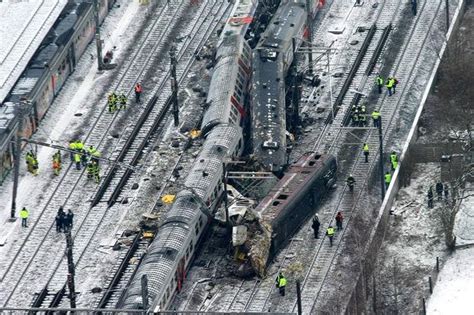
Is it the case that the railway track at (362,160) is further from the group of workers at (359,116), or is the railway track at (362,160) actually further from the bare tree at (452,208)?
the bare tree at (452,208)

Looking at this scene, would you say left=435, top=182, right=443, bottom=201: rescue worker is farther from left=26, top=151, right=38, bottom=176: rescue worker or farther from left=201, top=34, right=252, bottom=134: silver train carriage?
left=26, top=151, right=38, bottom=176: rescue worker

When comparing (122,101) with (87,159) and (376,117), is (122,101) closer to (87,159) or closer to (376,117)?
(87,159)

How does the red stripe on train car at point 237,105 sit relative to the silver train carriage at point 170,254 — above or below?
above

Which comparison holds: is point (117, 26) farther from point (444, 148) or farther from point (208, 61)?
point (444, 148)

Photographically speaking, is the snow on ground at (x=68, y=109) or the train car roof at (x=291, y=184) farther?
the snow on ground at (x=68, y=109)

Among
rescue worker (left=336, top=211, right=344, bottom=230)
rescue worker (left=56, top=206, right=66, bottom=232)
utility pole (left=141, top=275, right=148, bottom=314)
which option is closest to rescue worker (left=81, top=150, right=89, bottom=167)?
rescue worker (left=56, top=206, right=66, bottom=232)

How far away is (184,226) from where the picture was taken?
105062 mm

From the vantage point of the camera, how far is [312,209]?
364 ft

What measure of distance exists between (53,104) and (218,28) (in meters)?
13.9

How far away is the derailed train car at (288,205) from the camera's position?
10525cm

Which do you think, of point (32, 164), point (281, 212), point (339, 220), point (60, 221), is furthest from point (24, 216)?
point (339, 220)

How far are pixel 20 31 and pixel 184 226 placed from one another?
27314 mm

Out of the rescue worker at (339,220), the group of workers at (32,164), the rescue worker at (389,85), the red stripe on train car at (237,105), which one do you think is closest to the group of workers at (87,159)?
the group of workers at (32,164)

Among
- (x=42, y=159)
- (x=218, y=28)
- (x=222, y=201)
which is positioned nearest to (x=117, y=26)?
(x=218, y=28)
